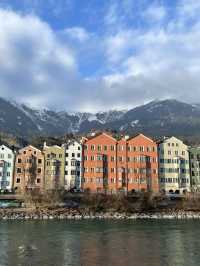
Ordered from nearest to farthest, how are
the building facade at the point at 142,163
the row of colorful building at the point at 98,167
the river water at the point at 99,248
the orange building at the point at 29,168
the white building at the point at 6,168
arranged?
the river water at the point at 99,248 → the orange building at the point at 29,168 → the white building at the point at 6,168 → the row of colorful building at the point at 98,167 → the building facade at the point at 142,163

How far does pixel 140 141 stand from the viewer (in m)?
106

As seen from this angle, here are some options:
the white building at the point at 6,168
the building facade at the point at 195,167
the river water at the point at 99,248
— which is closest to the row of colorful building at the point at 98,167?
the white building at the point at 6,168

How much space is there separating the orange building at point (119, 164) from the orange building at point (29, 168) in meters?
12.1

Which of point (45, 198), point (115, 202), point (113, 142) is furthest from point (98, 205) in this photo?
point (113, 142)

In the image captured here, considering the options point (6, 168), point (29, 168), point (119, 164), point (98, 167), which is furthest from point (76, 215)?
point (6, 168)

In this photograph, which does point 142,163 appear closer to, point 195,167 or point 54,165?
point 195,167

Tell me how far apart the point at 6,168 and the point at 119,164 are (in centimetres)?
3048

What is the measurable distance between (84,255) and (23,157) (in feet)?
245

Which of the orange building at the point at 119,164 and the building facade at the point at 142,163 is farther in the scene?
the building facade at the point at 142,163

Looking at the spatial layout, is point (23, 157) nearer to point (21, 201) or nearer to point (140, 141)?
point (21, 201)

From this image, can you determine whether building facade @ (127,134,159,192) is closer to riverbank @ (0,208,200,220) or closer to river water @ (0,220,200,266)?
riverbank @ (0,208,200,220)

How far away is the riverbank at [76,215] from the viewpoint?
2862 inches

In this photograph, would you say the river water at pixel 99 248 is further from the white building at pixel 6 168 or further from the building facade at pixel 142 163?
the white building at pixel 6 168

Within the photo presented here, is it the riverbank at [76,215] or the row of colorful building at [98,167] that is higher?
the row of colorful building at [98,167]
